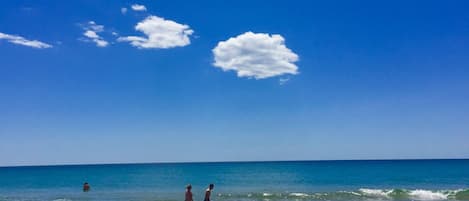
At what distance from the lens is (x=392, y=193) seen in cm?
3028

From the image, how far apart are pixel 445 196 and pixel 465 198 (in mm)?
1227

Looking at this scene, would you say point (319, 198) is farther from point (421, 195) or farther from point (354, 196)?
point (421, 195)

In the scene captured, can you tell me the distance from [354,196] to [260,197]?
18.2 feet

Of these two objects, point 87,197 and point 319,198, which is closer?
point 319,198

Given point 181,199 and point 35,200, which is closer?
point 181,199

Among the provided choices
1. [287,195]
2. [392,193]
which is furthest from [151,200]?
[392,193]

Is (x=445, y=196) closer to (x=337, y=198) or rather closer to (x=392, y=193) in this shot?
(x=392, y=193)

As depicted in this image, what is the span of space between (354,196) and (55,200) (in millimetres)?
18086

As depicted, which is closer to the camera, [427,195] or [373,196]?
[373,196]

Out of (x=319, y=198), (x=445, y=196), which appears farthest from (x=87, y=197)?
(x=445, y=196)

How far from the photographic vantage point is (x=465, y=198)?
2733cm

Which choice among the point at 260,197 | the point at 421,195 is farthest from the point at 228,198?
the point at 421,195

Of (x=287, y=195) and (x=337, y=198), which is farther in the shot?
(x=287, y=195)

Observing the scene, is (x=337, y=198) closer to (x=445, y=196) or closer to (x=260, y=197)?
(x=260, y=197)
